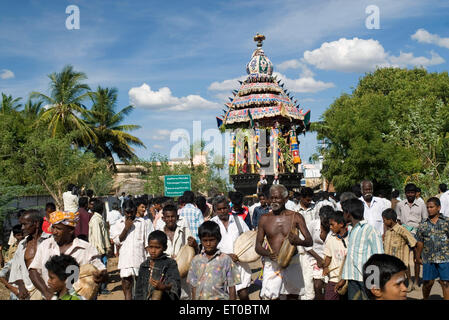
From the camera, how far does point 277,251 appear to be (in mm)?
5996

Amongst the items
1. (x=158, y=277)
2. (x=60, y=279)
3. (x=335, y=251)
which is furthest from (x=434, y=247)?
(x=60, y=279)

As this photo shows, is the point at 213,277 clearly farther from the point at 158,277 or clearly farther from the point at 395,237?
the point at 395,237

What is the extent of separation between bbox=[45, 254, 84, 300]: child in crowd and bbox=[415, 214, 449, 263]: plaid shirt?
530cm

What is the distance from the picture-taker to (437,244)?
7133mm

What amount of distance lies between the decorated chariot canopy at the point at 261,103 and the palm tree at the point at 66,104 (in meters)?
10.4

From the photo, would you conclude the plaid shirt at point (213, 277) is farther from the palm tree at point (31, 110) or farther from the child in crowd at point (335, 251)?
the palm tree at point (31, 110)

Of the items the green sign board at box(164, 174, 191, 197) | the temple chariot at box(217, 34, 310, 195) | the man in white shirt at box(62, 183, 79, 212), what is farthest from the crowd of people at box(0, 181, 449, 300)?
the temple chariot at box(217, 34, 310, 195)

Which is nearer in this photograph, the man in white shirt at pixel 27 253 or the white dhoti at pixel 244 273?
the man in white shirt at pixel 27 253

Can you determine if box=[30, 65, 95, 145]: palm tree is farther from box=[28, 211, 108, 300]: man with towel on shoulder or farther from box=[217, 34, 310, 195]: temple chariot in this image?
box=[28, 211, 108, 300]: man with towel on shoulder

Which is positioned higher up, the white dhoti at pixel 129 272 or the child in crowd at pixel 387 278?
the child in crowd at pixel 387 278

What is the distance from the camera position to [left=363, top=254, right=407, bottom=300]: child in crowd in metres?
3.33

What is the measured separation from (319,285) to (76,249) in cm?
368

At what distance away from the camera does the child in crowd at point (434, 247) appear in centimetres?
708

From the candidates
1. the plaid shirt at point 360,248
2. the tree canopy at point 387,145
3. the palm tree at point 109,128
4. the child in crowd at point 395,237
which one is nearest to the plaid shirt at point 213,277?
the plaid shirt at point 360,248
